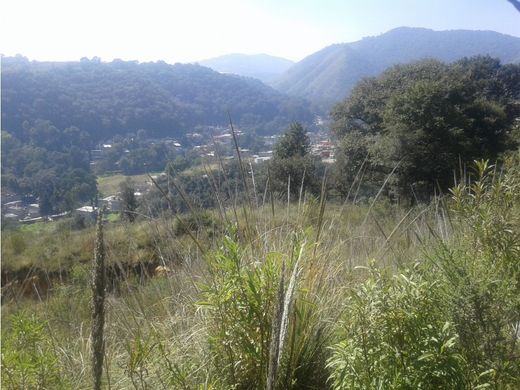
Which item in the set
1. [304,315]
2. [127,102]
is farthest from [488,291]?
[127,102]

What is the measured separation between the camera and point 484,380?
1312mm

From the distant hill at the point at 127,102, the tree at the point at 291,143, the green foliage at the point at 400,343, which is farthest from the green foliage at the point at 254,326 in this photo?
the distant hill at the point at 127,102

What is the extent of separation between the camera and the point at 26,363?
4.80 feet

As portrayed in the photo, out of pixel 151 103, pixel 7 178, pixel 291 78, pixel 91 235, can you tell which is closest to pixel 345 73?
pixel 291 78

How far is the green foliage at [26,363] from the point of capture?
4.97ft

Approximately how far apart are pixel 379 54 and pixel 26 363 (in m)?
88.3

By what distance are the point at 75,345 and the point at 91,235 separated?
12.7ft

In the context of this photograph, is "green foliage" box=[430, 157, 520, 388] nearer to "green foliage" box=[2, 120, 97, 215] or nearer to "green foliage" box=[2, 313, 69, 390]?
"green foliage" box=[2, 313, 69, 390]

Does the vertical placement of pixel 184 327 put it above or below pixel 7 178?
above

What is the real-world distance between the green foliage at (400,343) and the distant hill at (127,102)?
17644 millimetres

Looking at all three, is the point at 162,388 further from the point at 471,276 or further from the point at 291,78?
the point at 291,78

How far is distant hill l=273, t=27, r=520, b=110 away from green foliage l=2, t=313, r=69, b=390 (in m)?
53.3

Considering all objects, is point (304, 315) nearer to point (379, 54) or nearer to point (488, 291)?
point (488, 291)

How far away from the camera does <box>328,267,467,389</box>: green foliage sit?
126cm
